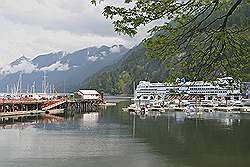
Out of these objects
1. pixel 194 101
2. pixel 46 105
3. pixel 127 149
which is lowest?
pixel 127 149

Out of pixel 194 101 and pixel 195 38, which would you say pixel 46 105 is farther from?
pixel 195 38

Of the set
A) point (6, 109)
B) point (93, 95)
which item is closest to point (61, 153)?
point (6, 109)

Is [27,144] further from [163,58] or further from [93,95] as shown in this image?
[93,95]

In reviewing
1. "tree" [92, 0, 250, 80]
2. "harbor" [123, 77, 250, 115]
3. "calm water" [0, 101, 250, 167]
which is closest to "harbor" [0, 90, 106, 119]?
"harbor" [123, 77, 250, 115]

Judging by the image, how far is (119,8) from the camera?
6801 mm

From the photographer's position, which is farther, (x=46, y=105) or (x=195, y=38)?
(x=46, y=105)

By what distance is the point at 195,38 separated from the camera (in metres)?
7.34

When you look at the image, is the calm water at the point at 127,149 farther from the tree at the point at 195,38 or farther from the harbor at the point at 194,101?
the tree at the point at 195,38

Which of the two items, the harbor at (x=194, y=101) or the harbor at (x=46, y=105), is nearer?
the harbor at (x=194, y=101)

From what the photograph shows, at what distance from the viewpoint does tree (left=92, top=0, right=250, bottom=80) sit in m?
6.65

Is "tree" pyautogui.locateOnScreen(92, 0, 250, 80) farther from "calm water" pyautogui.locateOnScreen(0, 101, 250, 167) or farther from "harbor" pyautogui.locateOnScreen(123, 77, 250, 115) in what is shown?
"calm water" pyautogui.locateOnScreen(0, 101, 250, 167)

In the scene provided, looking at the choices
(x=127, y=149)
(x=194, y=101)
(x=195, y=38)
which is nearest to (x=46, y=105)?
(x=194, y=101)

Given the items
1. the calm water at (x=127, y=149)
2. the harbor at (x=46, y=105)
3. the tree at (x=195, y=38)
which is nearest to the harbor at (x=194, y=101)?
the tree at (x=195, y=38)

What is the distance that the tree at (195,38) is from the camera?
665cm
